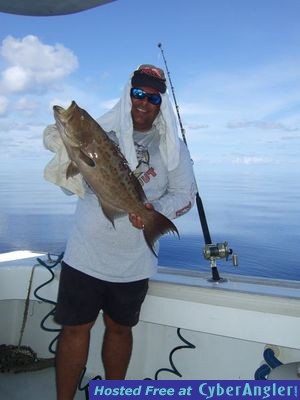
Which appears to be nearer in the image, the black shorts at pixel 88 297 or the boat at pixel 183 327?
the black shorts at pixel 88 297

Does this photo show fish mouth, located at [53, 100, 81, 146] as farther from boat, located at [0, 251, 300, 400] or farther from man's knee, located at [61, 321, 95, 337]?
boat, located at [0, 251, 300, 400]

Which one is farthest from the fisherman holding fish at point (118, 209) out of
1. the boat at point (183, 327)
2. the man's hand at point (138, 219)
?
the boat at point (183, 327)

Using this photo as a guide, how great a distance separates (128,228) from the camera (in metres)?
2.27

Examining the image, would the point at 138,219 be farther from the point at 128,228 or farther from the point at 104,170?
the point at 104,170

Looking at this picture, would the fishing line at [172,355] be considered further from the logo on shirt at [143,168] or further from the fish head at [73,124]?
the fish head at [73,124]

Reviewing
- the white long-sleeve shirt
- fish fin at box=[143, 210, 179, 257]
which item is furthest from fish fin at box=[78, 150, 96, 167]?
fish fin at box=[143, 210, 179, 257]

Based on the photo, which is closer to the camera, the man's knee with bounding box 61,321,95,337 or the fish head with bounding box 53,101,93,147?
the fish head with bounding box 53,101,93,147

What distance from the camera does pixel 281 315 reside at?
7.69 feet

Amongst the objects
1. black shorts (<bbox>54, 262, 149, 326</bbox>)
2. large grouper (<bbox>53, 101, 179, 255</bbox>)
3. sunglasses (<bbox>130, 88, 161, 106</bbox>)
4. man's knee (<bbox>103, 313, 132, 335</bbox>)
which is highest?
sunglasses (<bbox>130, 88, 161, 106</bbox>)

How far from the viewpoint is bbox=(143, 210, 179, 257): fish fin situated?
83.6 inches

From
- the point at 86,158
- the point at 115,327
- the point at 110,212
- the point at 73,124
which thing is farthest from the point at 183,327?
the point at 73,124

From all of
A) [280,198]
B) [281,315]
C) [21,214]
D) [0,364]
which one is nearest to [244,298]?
[281,315]

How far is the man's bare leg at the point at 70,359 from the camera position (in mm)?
2271

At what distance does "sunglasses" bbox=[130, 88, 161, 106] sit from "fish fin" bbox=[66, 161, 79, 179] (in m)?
0.54
